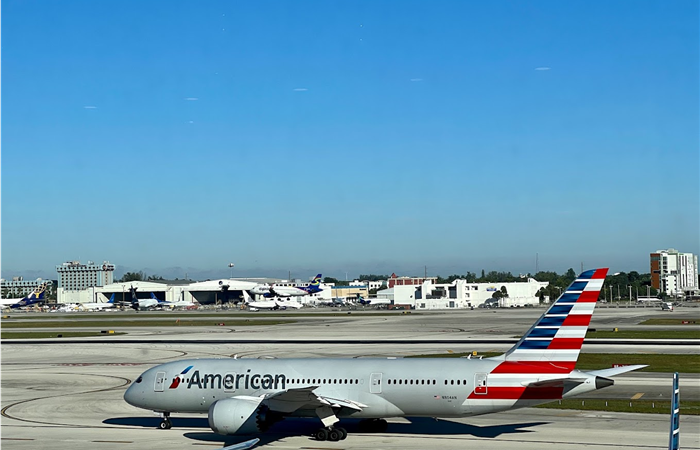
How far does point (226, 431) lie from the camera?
33844 mm

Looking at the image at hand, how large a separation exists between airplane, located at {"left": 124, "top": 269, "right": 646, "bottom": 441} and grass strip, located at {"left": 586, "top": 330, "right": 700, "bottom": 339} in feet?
195

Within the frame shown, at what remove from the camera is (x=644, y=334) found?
95.4 meters

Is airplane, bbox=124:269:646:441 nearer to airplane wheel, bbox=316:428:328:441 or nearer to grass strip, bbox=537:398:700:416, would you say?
airplane wheel, bbox=316:428:328:441

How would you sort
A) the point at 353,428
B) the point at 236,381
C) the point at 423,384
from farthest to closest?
the point at 353,428 < the point at 236,381 < the point at 423,384

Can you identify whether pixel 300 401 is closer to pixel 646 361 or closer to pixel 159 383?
pixel 159 383

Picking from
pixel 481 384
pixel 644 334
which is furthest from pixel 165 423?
pixel 644 334

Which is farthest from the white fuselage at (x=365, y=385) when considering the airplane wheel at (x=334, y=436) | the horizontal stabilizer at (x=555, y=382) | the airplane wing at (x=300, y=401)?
the airplane wheel at (x=334, y=436)

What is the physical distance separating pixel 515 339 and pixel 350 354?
24327 millimetres

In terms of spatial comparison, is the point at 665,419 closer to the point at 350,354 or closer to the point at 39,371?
the point at 350,354

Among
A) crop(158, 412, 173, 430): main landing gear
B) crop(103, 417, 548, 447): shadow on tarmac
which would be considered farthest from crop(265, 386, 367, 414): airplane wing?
crop(158, 412, 173, 430): main landing gear

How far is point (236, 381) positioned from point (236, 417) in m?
3.65

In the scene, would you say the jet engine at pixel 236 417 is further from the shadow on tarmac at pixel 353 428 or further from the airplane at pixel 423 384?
the shadow on tarmac at pixel 353 428

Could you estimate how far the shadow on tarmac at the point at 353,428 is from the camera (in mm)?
36031

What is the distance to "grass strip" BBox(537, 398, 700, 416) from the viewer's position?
1614 inches
